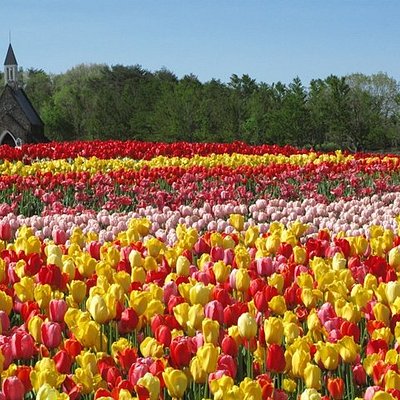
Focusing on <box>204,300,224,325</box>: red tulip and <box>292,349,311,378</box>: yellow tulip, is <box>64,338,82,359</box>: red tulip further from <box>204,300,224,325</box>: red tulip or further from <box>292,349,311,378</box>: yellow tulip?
<box>292,349,311,378</box>: yellow tulip

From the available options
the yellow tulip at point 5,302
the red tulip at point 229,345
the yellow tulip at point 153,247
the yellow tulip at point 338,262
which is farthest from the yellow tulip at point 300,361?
the yellow tulip at point 153,247

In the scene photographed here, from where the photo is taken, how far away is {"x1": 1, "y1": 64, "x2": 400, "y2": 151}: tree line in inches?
2178

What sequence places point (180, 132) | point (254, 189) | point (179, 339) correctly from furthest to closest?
point (180, 132) < point (254, 189) < point (179, 339)

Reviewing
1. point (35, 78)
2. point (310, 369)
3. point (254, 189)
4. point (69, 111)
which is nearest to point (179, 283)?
point (310, 369)

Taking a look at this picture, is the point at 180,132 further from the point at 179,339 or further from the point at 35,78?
the point at 35,78

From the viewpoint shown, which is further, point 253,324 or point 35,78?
point 35,78

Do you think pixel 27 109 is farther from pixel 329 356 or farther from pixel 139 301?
pixel 329 356

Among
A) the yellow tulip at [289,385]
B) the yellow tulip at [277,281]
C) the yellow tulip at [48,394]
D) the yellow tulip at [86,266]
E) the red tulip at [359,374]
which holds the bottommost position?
the yellow tulip at [289,385]

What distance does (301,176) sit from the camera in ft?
47.2

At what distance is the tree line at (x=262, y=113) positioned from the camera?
181ft

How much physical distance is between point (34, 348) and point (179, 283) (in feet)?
3.81

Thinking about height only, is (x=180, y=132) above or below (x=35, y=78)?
below

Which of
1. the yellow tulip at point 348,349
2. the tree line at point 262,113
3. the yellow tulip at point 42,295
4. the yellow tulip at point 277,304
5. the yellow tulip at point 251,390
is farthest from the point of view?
the tree line at point 262,113

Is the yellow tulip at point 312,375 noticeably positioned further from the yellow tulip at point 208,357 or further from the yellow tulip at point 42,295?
the yellow tulip at point 42,295
